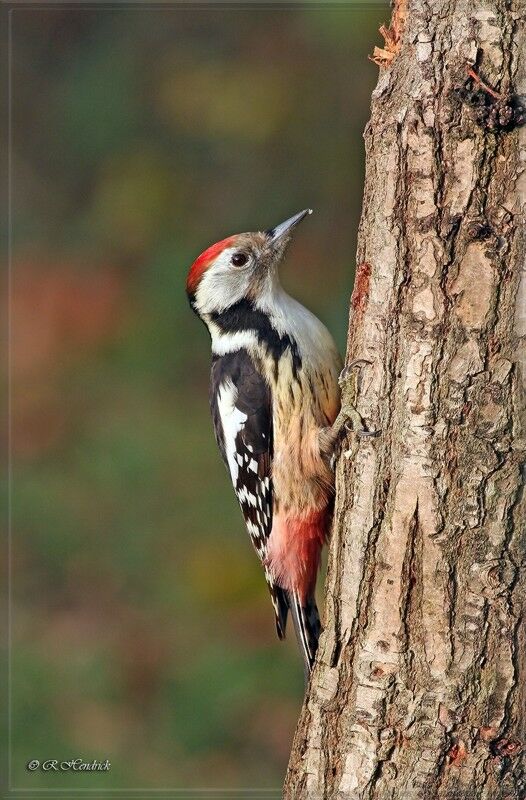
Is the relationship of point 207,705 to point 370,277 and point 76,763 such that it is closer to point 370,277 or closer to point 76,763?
point 76,763

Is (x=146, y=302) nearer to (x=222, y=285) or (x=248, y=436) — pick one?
(x=222, y=285)

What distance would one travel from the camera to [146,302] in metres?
7.29

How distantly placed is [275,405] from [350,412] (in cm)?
66

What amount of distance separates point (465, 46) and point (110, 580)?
479cm

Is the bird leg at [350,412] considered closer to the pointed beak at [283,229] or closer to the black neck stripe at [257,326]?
the black neck stripe at [257,326]

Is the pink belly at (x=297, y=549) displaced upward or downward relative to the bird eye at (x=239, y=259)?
downward

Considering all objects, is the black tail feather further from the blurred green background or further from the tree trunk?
the blurred green background

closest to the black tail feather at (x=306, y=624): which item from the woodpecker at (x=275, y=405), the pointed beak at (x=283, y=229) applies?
the woodpecker at (x=275, y=405)

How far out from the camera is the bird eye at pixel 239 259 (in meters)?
3.80

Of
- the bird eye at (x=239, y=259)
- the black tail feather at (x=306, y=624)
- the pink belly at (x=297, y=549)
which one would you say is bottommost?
the black tail feather at (x=306, y=624)

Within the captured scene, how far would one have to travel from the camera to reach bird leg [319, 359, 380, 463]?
278 centimetres

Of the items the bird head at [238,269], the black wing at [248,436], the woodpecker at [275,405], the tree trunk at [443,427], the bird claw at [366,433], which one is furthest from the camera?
the bird head at [238,269]

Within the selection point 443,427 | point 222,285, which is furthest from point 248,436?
point 443,427

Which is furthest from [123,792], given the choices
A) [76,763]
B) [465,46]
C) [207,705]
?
[465,46]
